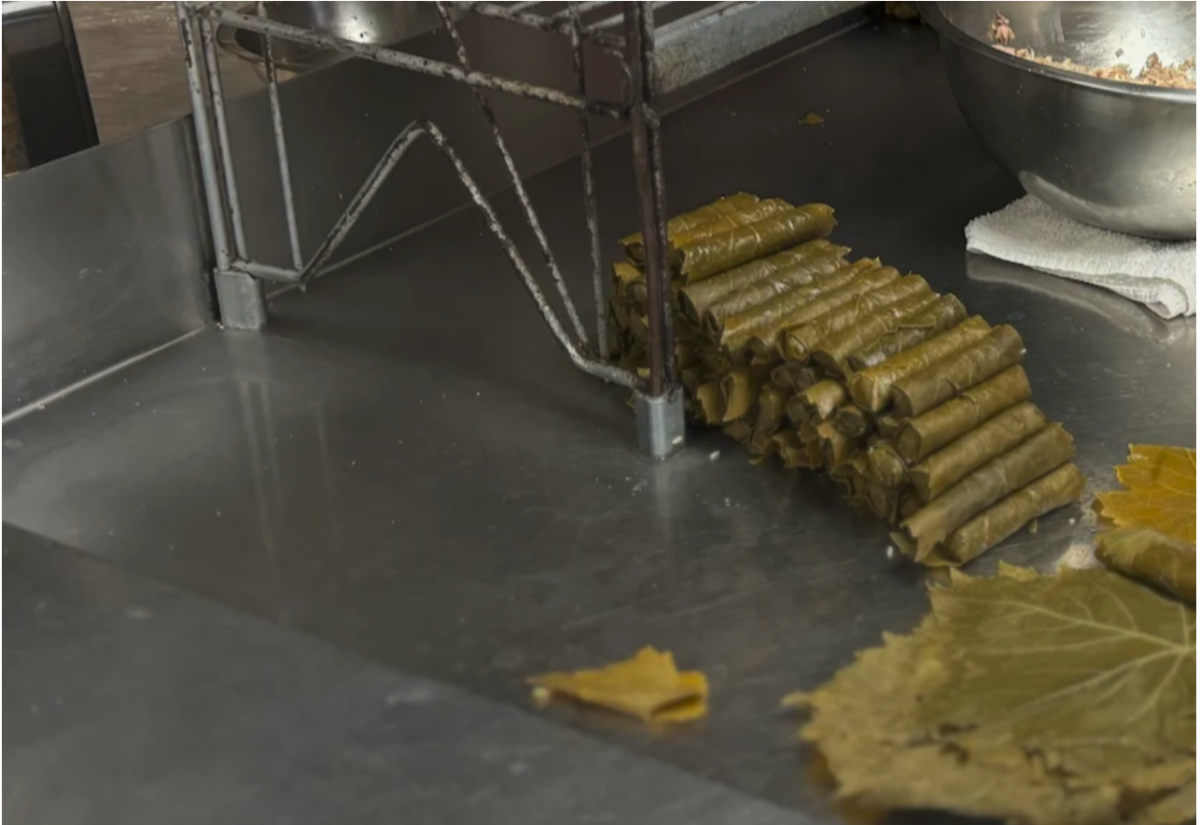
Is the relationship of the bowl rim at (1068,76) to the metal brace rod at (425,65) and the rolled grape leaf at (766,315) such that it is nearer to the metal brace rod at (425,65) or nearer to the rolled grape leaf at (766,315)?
the rolled grape leaf at (766,315)

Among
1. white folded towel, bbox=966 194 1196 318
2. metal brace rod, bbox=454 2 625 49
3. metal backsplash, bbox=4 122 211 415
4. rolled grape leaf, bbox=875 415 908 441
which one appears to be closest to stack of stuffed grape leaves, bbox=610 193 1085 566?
rolled grape leaf, bbox=875 415 908 441

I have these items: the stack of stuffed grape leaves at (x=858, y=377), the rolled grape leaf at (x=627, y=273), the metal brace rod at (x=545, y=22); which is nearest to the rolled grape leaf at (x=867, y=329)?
the stack of stuffed grape leaves at (x=858, y=377)

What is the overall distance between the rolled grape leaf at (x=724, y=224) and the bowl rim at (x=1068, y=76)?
0.98 feet

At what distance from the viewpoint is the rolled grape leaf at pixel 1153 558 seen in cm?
118

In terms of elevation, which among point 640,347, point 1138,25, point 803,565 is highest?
point 1138,25

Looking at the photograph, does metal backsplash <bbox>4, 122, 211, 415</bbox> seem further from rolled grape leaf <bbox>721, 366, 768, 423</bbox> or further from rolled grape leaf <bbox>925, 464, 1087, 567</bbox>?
rolled grape leaf <bbox>925, 464, 1087, 567</bbox>

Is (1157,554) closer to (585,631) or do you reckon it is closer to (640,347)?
(585,631)

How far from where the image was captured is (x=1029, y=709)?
3.45ft

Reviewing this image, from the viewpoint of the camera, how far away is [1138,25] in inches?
77.0

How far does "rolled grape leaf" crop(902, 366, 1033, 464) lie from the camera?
1.33 metres

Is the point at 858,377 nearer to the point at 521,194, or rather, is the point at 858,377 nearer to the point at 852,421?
the point at 852,421

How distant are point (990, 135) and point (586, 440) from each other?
0.61m

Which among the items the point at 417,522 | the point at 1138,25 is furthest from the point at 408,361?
the point at 1138,25

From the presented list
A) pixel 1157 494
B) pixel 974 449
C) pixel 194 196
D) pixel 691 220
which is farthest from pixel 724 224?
pixel 194 196
